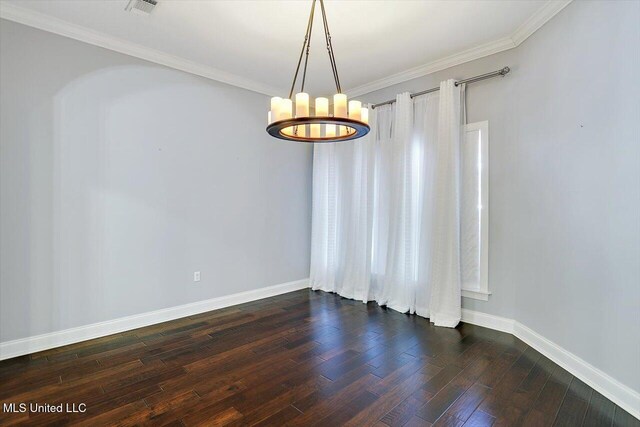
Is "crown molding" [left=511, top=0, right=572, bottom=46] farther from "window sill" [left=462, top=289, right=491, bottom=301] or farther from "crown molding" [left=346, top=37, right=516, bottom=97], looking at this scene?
Result: "window sill" [left=462, top=289, right=491, bottom=301]

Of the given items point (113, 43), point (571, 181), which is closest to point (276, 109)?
point (113, 43)

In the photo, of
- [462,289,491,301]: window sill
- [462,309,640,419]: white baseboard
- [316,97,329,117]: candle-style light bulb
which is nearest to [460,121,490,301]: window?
[462,289,491,301]: window sill

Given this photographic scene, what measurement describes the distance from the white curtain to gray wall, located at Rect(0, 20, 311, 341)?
942 mm

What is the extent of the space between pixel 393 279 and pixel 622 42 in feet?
9.79

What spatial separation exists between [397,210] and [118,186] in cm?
316

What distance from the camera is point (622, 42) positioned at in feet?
7.02

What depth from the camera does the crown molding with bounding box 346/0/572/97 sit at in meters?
2.68

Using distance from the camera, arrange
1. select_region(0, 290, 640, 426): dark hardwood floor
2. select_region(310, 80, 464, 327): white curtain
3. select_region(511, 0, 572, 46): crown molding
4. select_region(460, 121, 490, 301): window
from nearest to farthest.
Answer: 1. select_region(0, 290, 640, 426): dark hardwood floor
2. select_region(511, 0, 572, 46): crown molding
3. select_region(460, 121, 490, 301): window
4. select_region(310, 80, 464, 327): white curtain

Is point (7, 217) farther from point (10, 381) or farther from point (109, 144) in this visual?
point (10, 381)

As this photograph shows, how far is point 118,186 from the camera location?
128 inches

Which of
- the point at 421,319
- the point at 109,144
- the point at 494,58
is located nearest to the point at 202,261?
the point at 109,144

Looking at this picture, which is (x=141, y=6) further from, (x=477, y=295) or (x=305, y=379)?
(x=477, y=295)

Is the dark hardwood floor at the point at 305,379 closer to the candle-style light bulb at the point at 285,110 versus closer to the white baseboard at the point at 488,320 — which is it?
the white baseboard at the point at 488,320

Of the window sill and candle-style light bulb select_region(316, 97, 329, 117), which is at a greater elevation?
candle-style light bulb select_region(316, 97, 329, 117)
